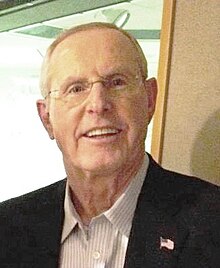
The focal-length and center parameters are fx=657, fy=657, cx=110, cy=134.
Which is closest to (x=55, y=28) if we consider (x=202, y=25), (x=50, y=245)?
(x=202, y=25)

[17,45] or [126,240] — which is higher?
[17,45]

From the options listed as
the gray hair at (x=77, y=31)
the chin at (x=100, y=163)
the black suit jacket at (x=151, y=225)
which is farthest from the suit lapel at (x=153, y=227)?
the gray hair at (x=77, y=31)

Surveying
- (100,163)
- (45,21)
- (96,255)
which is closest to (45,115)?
(100,163)

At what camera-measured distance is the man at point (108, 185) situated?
1.35m

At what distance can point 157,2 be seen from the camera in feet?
5.68

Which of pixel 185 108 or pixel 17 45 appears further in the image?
pixel 17 45

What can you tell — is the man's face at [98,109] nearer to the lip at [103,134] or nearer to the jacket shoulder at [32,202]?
the lip at [103,134]

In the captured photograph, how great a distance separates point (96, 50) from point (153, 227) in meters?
0.39

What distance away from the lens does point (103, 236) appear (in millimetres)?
1404

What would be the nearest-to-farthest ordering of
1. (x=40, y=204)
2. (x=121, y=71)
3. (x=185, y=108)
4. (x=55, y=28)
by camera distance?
(x=121, y=71) → (x=40, y=204) → (x=185, y=108) → (x=55, y=28)

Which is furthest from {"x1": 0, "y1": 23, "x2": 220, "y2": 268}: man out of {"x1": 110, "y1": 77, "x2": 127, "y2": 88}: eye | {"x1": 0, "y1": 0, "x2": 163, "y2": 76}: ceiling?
{"x1": 0, "y1": 0, "x2": 163, "y2": 76}: ceiling

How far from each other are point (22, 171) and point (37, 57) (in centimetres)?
35

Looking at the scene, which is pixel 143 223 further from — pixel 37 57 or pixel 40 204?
pixel 37 57

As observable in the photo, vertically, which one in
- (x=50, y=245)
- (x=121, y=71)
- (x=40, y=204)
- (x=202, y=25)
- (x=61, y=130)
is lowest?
(x=50, y=245)
